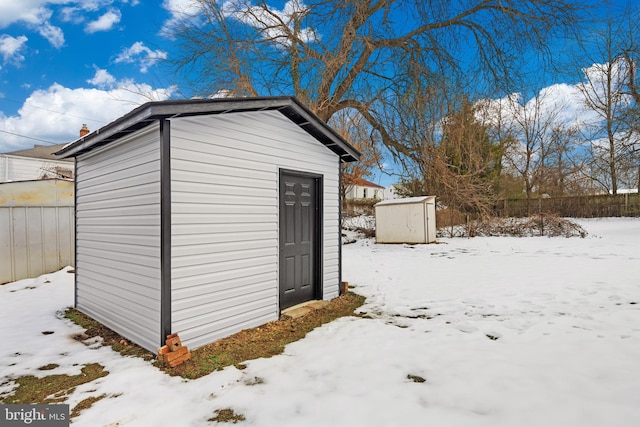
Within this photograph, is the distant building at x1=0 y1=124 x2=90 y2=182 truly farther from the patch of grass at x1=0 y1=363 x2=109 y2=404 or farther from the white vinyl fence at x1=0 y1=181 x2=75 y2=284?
the patch of grass at x1=0 y1=363 x2=109 y2=404

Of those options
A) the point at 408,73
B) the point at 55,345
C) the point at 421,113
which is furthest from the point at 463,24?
the point at 55,345

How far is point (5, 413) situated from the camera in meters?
2.26

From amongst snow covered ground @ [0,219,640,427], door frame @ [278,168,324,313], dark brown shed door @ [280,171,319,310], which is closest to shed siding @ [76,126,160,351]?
snow covered ground @ [0,219,640,427]

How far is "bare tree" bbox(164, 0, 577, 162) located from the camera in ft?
22.5

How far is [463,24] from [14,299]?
426 inches

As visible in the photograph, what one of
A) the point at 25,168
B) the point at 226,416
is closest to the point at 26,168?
the point at 25,168

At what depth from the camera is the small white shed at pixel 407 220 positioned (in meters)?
11.3

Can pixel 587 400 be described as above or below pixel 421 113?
below

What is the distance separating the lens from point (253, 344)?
3414 millimetres

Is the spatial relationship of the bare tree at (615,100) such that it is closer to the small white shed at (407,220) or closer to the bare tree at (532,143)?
the bare tree at (532,143)

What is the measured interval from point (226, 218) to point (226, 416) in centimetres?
202

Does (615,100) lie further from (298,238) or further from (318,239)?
(298,238)

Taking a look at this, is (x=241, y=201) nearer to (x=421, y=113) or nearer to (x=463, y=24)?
(x=421, y=113)

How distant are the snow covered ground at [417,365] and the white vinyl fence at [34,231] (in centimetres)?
66
